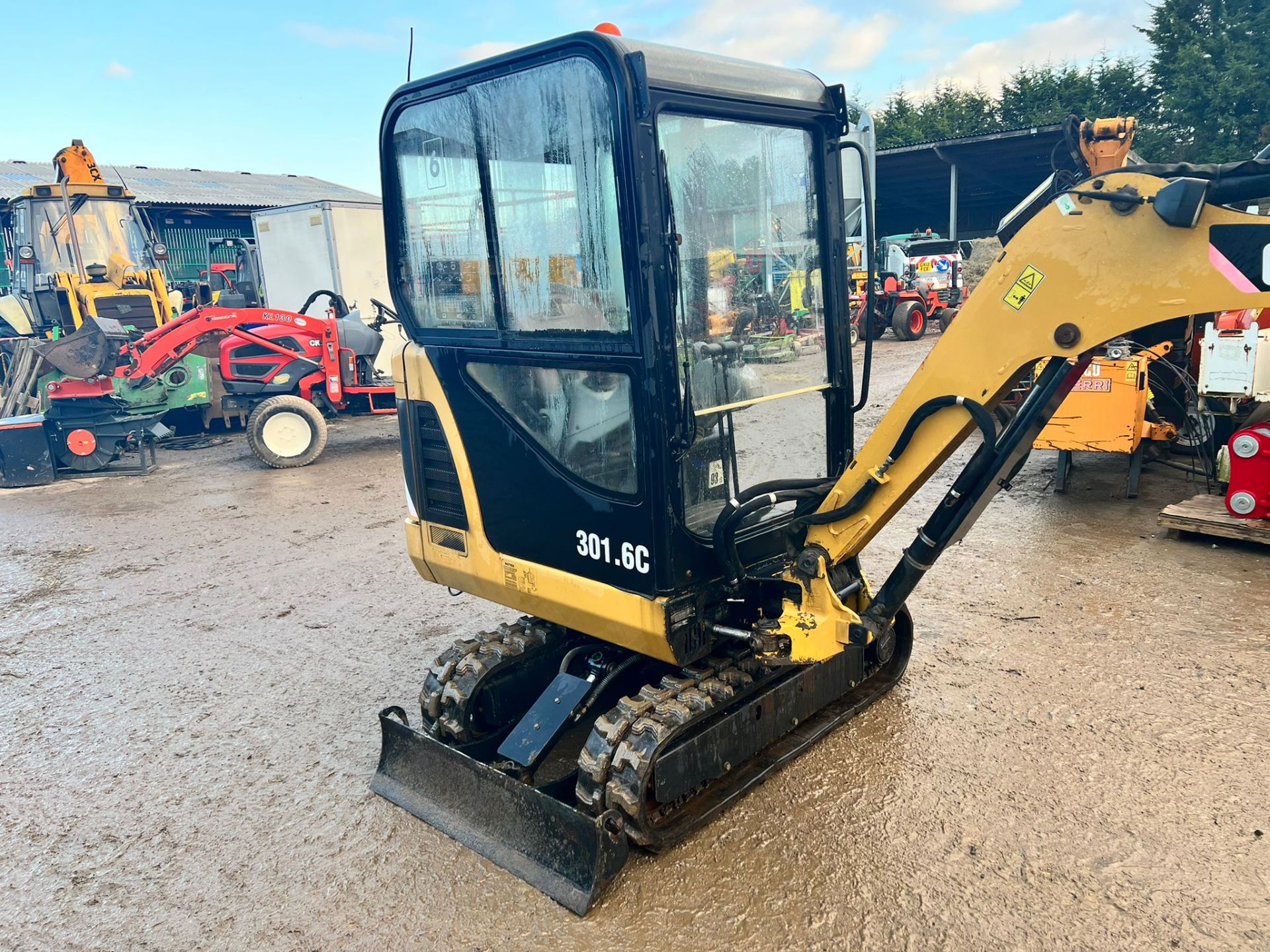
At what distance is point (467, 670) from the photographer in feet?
12.0

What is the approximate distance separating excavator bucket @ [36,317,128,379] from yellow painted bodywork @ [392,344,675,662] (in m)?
7.43

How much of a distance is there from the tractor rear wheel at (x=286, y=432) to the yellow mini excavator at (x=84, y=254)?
4172 millimetres

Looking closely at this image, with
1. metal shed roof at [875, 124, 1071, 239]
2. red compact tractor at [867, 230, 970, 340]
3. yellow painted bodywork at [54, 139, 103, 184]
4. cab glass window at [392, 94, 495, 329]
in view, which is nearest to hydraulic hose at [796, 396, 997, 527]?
cab glass window at [392, 94, 495, 329]

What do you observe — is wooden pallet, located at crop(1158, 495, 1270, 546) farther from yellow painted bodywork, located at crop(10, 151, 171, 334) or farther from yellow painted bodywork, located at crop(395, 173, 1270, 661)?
yellow painted bodywork, located at crop(10, 151, 171, 334)

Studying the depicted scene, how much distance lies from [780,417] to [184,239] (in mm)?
26457

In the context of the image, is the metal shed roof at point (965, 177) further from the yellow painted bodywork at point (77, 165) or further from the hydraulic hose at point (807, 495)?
the hydraulic hose at point (807, 495)

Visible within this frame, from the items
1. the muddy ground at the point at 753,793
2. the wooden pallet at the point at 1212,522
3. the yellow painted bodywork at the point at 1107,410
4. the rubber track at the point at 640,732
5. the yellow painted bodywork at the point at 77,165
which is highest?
the yellow painted bodywork at the point at 77,165

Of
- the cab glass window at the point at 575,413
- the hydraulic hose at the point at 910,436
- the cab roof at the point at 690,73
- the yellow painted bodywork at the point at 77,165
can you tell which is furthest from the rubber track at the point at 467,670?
the yellow painted bodywork at the point at 77,165

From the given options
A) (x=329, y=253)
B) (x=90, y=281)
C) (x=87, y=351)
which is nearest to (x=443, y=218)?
(x=87, y=351)

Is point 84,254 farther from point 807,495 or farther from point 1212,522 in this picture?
point 1212,522

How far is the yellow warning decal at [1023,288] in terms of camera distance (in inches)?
104

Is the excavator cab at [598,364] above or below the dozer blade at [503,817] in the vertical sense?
above

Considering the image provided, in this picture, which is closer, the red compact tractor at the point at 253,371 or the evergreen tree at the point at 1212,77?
the red compact tractor at the point at 253,371

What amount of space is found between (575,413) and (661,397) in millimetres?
433
